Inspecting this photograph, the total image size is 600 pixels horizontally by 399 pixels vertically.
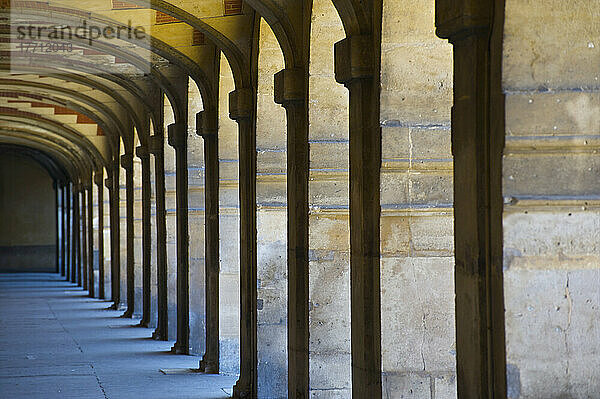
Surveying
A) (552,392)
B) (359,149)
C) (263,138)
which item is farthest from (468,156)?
(263,138)

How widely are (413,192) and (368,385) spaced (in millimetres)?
1206

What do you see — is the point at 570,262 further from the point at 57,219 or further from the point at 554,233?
the point at 57,219

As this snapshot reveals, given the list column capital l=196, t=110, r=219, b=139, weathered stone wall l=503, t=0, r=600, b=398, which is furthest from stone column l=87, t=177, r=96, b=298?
weathered stone wall l=503, t=0, r=600, b=398

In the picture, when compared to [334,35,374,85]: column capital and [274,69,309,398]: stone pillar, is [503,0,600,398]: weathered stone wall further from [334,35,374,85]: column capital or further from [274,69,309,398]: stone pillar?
[274,69,309,398]: stone pillar

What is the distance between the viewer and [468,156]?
429 cm

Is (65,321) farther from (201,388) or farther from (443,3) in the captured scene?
(443,3)

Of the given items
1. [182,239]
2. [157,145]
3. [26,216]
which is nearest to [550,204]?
[182,239]

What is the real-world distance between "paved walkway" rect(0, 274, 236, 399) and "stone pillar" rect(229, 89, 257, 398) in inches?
14.8

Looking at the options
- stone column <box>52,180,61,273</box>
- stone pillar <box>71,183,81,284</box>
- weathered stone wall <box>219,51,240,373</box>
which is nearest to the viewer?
weathered stone wall <box>219,51,240,373</box>

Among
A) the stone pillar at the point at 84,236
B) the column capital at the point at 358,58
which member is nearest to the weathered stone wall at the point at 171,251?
the column capital at the point at 358,58

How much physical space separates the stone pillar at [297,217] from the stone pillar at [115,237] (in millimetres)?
11391

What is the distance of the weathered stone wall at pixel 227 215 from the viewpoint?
10.2 metres

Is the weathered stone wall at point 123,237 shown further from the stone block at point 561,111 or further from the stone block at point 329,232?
the stone block at point 561,111

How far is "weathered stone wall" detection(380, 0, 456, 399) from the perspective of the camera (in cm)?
569
